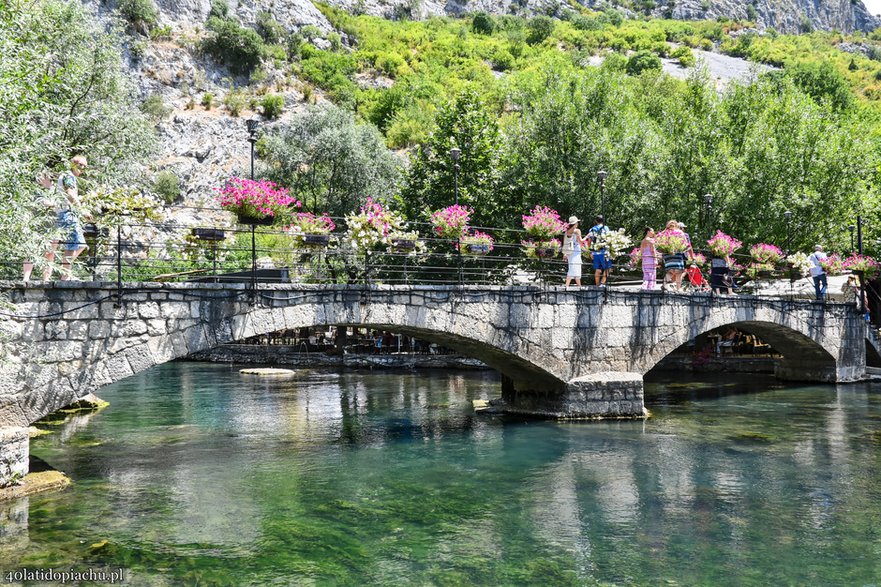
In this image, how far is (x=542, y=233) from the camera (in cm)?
1584

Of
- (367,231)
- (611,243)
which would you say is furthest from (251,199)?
(611,243)

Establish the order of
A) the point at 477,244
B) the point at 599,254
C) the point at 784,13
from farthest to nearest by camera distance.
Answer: the point at 784,13 < the point at 599,254 < the point at 477,244

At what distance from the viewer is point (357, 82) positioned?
7575 centimetres

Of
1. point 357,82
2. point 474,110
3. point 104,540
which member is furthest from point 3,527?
point 357,82

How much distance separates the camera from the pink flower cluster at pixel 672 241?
17.3 meters

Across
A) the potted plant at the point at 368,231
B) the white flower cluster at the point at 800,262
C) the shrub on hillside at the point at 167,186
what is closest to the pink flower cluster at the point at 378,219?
the potted plant at the point at 368,231

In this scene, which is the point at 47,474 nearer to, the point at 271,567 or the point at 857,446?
the point at 271,567

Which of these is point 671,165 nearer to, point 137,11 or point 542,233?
point 542,233

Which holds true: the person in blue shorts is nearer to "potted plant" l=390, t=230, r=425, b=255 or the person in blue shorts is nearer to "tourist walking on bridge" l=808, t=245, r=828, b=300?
"potted plant" l=390, t=230, r=425, b=255

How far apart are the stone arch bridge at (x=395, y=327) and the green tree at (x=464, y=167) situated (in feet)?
39.7

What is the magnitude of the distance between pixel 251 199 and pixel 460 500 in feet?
19.4

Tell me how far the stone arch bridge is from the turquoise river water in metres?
1.15

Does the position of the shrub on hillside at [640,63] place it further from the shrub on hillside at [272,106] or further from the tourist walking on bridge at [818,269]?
the tourist walking on bridge at [818,269]

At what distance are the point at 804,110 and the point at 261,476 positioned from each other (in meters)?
28.2
